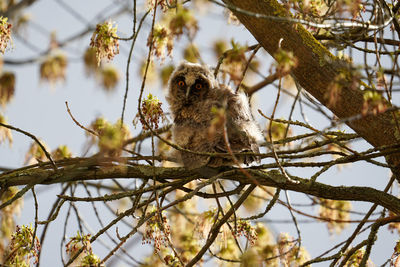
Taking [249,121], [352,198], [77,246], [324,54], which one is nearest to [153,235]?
[77,246]

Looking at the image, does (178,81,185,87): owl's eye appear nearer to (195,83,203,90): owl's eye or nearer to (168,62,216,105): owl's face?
(168,62,216,105): owl's face

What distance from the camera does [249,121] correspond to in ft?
10.2

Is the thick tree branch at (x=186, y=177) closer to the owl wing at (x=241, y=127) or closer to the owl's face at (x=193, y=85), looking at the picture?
the owl wing at (x=241, y=127)

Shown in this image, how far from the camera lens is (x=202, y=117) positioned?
10.2 feet

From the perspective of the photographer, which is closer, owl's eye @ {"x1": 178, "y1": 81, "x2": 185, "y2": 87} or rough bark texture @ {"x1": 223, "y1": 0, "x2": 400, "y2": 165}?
rough bark texture @ {"x1": 223, "y1": 0, "x2": 400, "y2": 165}

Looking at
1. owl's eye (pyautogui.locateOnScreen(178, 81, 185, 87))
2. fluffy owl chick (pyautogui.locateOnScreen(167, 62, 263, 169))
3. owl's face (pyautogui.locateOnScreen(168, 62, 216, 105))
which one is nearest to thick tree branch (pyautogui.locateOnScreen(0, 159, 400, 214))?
fluffy owl chick (pyautogui.locateOnScreen(167, 62, 263, 169))

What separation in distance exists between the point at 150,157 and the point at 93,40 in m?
1.19

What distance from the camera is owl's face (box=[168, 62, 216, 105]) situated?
334cm

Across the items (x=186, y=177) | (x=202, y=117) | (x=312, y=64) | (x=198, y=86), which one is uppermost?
(x=198, y=86)

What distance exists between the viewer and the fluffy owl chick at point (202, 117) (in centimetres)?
288

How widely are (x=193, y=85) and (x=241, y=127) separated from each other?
62 centimetres

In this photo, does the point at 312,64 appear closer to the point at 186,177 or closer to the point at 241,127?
the point at 241,127

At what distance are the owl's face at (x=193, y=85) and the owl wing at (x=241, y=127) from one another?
0.94 ft

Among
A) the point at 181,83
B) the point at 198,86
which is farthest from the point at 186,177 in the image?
the point at 181,83
